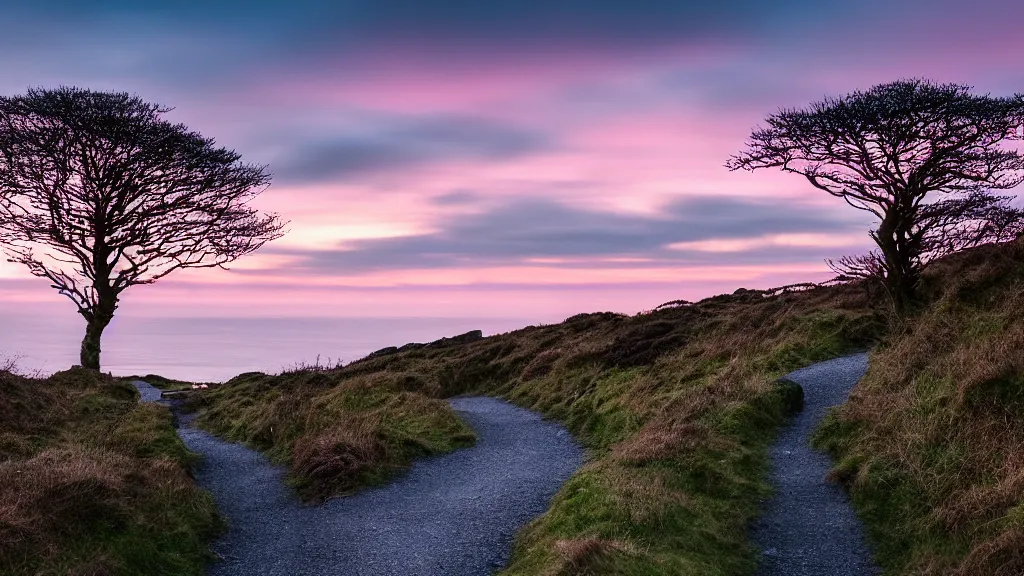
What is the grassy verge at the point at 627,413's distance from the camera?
9070 millimetres

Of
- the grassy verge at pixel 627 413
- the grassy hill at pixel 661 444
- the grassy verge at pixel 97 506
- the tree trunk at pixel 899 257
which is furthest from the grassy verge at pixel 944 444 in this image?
the grassy verge at pixel 97 506

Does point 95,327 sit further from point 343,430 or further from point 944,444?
point 944,444

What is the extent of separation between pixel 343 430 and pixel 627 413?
6513 millimetres

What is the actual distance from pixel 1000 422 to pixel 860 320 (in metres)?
11.1

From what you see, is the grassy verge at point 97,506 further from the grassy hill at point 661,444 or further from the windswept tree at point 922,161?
the windswept tree at point 922,161

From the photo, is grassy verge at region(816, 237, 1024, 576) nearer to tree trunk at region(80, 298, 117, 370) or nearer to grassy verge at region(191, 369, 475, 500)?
grassy verge at region(191, 369, 475, 500)

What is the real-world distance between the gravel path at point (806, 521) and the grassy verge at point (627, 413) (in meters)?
0.28

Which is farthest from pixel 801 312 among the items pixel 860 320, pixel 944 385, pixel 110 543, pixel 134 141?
pixel 134 141

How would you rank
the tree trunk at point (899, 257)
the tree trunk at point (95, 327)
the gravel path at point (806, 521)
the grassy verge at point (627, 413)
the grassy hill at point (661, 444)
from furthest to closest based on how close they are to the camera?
the tree trunk at point (95, 327), the tree trunk at point (899, 257), the grassy verge at point (627, 413), the gravel path at point (806, 521), the grassy hill at point (661, 444)

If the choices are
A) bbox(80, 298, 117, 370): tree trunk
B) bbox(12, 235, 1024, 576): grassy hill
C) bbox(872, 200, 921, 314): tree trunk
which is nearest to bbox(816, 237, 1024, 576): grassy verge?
bbox(12, 235, 1024, 576): grassy hill

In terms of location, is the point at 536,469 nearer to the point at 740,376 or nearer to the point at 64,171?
the point at 740,376

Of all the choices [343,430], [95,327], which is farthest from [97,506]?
[95,327]

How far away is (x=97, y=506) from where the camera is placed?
377 inches

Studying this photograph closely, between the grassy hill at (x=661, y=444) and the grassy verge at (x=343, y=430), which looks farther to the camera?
the grassy verge at (x=343, y=430)
